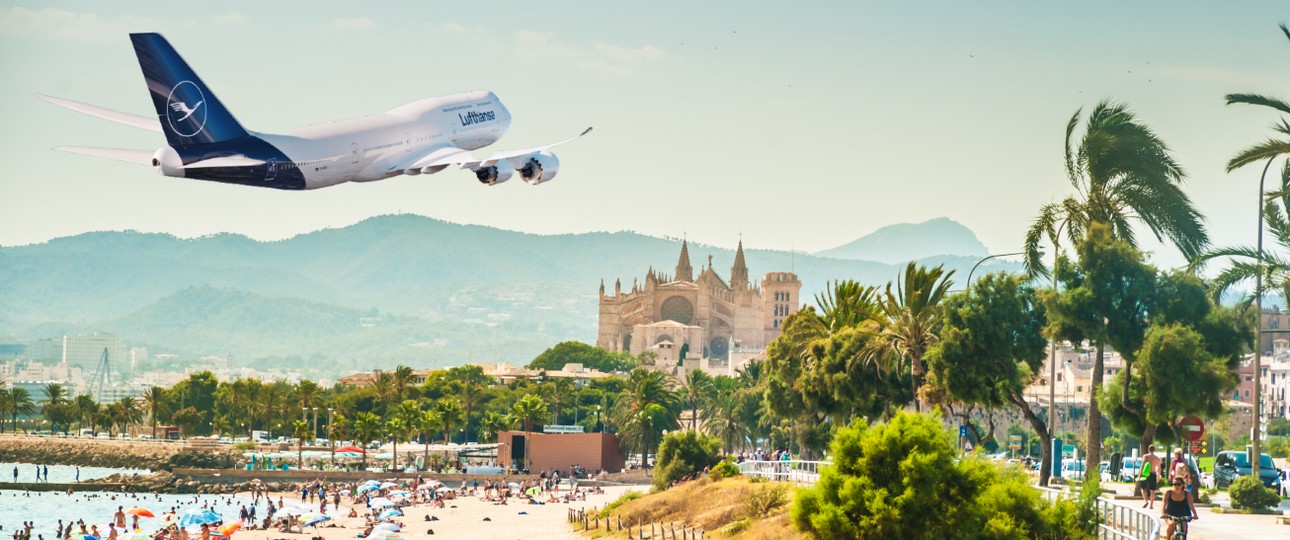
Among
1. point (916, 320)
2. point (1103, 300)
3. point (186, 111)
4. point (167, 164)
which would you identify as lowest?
point (916, 320)

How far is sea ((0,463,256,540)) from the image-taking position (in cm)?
9938

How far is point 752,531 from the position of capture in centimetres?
4225

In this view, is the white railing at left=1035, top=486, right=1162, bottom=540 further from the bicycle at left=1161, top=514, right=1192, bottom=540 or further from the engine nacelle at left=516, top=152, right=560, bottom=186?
the engine nacelle at left=516, top=152, right=560, bottom=186

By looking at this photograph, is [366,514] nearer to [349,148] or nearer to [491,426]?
[349,148]

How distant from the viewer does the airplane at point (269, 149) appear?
96.7ft

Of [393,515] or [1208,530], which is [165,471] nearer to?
[393,515]

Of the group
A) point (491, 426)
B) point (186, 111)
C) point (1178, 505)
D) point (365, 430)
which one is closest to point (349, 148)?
point (186, 111)

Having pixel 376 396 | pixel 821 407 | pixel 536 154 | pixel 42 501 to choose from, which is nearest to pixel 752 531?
pixel 536 154

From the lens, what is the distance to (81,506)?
118m

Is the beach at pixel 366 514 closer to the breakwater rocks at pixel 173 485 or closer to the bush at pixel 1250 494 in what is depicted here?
the breakwater rocks at pixel 173 485

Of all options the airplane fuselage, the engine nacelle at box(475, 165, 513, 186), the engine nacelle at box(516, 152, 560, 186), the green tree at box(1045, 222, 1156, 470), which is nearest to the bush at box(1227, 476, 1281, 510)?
the green tree at box(1045, 222, 1156, 470)

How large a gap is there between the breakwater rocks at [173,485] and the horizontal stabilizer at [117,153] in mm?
84735

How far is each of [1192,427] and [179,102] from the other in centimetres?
2758

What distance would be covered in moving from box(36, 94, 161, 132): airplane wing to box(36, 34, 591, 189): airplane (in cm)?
2
